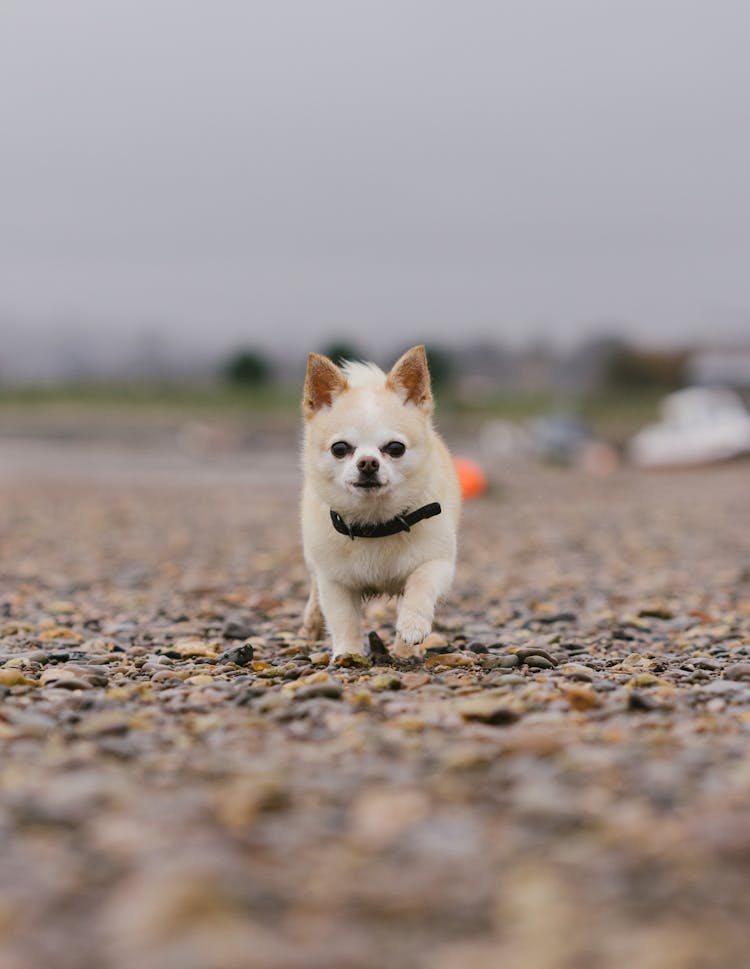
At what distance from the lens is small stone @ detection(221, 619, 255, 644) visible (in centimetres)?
612

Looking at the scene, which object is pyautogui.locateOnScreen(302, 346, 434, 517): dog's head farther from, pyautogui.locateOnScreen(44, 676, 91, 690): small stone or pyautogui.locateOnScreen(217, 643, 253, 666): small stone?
pyautogui.locateOnScreen(44, 676, 91, 690): small stone

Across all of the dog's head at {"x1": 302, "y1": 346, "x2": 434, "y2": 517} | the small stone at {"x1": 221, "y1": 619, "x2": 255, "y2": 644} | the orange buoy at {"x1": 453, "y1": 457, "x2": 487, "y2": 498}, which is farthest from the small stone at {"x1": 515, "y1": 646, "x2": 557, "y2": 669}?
the orange buoy at {"x1": 453, "y1": 457, "x2": 487, "y2": 498}

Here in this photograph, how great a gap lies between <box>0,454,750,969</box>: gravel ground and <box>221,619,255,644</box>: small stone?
3 cm

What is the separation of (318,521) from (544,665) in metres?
1.24

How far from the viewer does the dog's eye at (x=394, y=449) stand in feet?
17.1

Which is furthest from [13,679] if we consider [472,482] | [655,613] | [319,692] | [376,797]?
[472,482]

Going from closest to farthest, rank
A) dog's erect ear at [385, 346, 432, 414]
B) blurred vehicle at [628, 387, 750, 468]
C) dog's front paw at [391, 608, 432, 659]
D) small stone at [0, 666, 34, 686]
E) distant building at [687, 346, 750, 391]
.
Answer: small stone at [0, 666, 34, 686]
dog's front paw at [391, 608, 432, 659]
dog's erect ear at [385, 346, 432, 414]
blurred vehicle at [628, 387, 750, 468]
distant building at [687, 346, 750, 391]

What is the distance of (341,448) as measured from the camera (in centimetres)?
523

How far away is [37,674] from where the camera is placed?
471 cm

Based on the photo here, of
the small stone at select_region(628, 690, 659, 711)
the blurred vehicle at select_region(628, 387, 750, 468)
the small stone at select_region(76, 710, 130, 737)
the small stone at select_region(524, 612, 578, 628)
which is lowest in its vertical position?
the blurred vehicle at select_region(628, 387, 750, 468)

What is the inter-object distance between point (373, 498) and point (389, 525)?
0.15 m

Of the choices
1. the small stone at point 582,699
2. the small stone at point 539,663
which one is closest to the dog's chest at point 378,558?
the small stone at point 539,663

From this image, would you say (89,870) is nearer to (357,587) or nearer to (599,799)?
(599,799)

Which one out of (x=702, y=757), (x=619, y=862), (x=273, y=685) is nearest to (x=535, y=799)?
(x=619, y=862)
